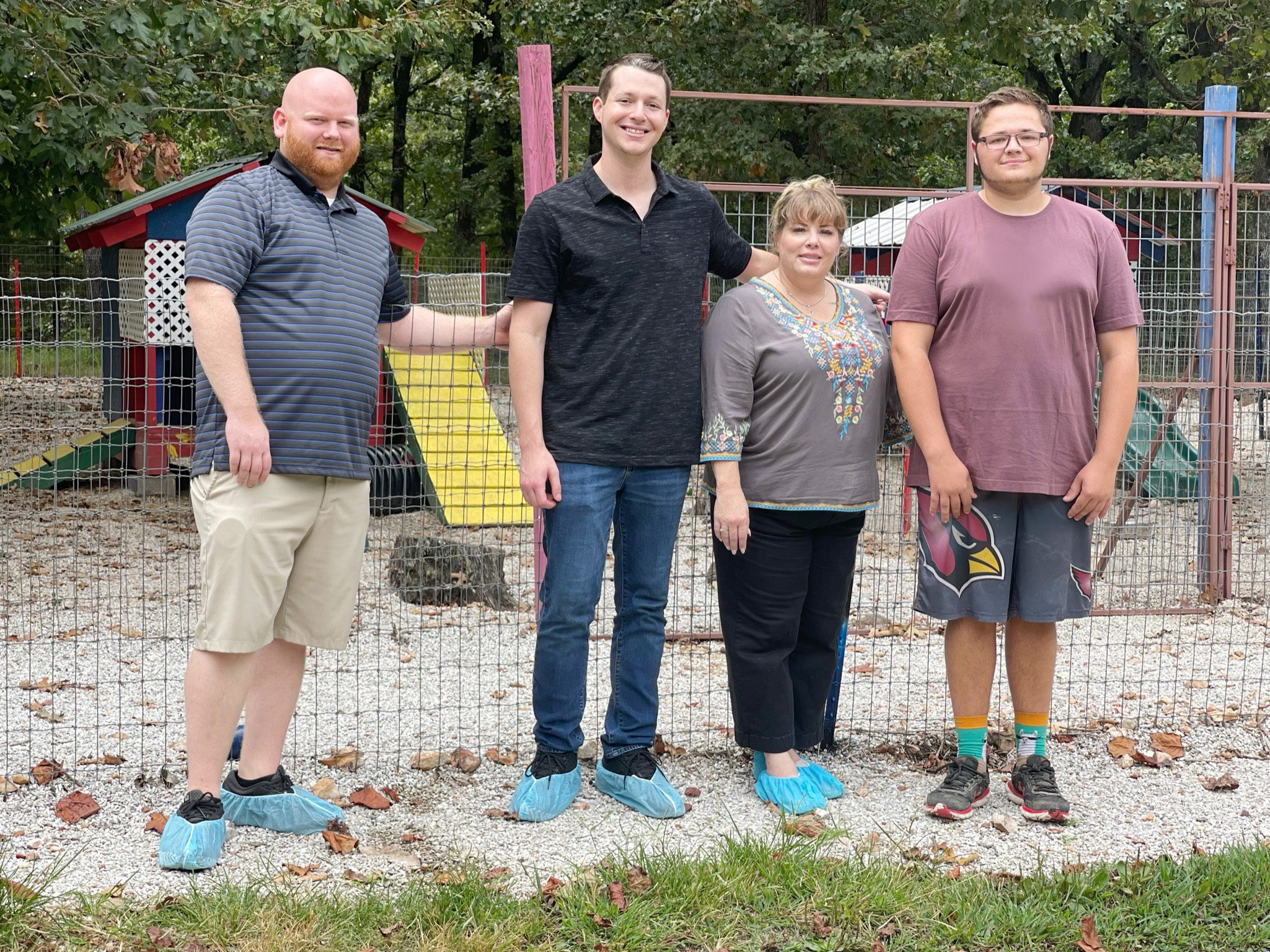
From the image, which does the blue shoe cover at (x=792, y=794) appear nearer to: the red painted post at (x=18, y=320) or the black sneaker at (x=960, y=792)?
the black sneaker at (x=960, y=792)

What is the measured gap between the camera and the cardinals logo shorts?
155 inches

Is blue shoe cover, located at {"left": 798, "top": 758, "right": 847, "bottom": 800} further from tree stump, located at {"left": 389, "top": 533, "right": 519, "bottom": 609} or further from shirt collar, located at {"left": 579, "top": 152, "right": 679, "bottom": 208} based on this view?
tree stump, located at {"left": 389, "top": 533, "right": 519, "bottom": 609}

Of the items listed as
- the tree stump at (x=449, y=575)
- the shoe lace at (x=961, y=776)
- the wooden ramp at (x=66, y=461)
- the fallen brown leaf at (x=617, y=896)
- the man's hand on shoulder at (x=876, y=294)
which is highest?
the man's hand on shoulder at (x=876, y=294)

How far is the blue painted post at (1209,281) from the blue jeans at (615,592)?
4.09 meters

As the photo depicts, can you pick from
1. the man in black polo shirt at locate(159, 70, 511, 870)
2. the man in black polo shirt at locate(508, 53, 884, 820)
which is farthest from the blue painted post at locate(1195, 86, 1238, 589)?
the man in black polo shirt at locate(159, 70, 511, 870)

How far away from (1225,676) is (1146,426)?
492cm

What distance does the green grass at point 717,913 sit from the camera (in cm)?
312

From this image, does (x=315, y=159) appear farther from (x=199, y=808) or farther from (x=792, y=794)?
(x=792, y=794)

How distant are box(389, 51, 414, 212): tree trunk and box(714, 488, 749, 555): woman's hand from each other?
24.0 meters

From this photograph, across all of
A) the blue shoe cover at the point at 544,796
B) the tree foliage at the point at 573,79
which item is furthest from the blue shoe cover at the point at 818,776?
the tree foliage at the point at 573,79

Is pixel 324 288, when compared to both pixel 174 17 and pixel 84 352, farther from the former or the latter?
pixel 84 352

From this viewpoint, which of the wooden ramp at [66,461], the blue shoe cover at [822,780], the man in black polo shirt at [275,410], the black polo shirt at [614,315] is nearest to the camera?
the man in black polo shirt at [275,410]

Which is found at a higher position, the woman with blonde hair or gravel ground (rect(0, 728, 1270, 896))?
the woman with blonde hair

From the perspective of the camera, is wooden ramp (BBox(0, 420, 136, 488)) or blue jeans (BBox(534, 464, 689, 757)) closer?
blue jeans (BBox(534, 464, 689, 757))
